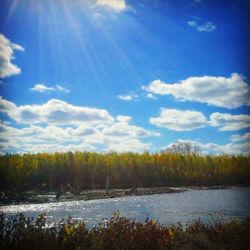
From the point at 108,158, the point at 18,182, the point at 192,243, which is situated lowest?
the point at 192,243

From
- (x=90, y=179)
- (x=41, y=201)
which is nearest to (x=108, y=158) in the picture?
(x=90, y=179)

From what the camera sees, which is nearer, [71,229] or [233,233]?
[71,229]

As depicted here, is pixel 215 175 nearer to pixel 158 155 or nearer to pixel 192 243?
pixel 158 155

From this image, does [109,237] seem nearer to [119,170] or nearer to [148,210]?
[148,210]

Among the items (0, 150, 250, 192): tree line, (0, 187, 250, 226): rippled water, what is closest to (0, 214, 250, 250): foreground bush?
(0, 187, 250, 226): rippled water

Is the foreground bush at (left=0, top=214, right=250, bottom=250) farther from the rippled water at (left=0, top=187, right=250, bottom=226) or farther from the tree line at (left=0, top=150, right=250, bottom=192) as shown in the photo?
the tree line at (left=0, top=150, right=250, bottom=192)

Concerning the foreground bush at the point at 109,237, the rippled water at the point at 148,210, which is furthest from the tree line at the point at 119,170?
the foreground bush at the point at 109,237

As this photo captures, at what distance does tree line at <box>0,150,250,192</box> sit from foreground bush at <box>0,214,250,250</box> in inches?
1364

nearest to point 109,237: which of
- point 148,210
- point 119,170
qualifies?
point 148,210

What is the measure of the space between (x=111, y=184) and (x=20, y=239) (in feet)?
162

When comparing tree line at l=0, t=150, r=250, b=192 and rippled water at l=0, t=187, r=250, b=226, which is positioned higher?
tree line at l=0, t=150, r=250, b=192

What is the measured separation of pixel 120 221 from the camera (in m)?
10.0

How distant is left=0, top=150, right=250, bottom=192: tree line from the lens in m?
51.2

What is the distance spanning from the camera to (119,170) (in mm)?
61500
